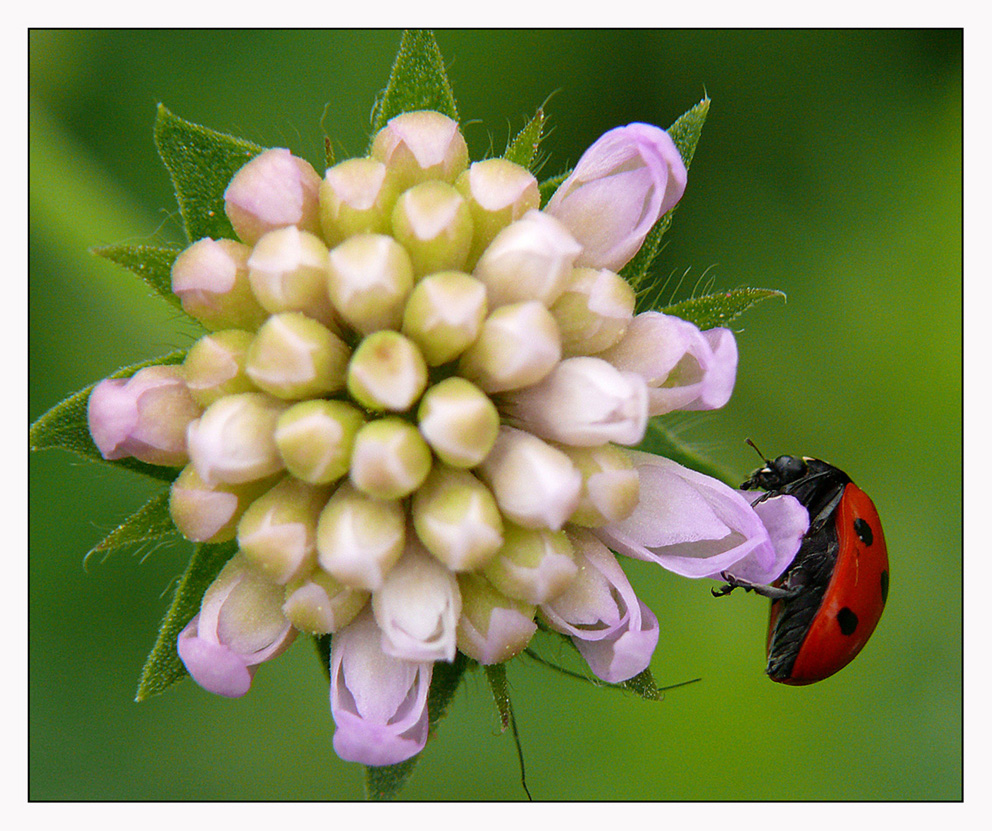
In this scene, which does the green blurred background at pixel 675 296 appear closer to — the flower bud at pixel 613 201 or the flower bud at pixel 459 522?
the flower bud at pixel 613 201

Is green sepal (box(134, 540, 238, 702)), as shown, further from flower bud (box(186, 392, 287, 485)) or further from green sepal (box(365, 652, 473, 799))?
green sepal (box(365, 652, 473, 799))

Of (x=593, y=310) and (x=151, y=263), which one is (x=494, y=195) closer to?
(x=593, y=310)

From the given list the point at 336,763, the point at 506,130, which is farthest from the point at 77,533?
the point at 506,130

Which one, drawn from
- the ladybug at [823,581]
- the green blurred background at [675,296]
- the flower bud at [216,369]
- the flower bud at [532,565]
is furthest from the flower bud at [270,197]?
the green blurred background at [675,296]

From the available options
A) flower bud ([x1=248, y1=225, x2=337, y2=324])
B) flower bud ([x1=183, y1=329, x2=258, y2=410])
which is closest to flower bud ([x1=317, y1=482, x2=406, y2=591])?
flower bud ([x1=183, y1=329, x2=258, y2=410])

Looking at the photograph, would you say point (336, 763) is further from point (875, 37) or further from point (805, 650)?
point (875, 37)
